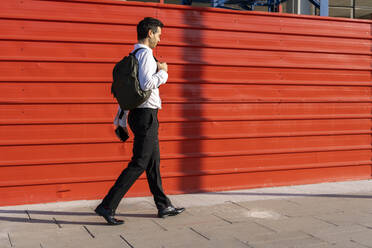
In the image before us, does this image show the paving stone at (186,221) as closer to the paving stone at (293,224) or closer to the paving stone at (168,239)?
the paving stone at (168,239)

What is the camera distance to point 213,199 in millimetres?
5621

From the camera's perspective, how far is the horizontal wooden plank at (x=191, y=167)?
17.2 ft

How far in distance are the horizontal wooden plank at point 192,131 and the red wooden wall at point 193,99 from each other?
12 mm

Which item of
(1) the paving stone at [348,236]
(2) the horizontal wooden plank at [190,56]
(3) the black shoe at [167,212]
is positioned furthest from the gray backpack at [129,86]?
(1) the paving stone at [348,236]

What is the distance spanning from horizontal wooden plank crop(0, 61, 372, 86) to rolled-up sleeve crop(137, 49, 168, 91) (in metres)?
1.14

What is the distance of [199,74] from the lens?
5.93 metres

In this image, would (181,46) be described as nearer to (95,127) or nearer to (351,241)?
(95,127)

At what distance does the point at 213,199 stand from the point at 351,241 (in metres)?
1.94

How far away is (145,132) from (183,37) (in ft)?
5.68

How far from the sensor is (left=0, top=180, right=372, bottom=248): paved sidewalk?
3.96m

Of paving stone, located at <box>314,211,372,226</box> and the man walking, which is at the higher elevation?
the man walking

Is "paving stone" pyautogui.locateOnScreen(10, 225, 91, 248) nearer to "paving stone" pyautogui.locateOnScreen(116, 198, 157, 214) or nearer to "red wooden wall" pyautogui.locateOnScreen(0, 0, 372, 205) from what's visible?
"paving stone" pyautogui.locateOnScreen(116, 198, 157, 214)

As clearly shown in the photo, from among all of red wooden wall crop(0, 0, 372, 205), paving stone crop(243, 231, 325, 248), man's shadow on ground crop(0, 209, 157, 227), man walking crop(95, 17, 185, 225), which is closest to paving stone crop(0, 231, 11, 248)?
man's shadow on ground crop(0, 209, 157, 227)

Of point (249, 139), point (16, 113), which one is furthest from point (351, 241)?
point (16, 113)
